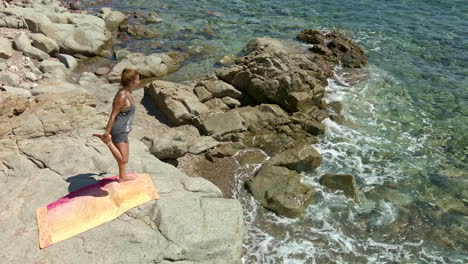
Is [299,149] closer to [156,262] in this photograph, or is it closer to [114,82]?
[156,262]

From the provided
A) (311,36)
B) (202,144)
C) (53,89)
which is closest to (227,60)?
(311,36)

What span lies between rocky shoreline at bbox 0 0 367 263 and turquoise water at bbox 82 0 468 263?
918 mm

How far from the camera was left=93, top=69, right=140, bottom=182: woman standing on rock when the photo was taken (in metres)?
7.18

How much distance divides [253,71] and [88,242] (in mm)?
10928

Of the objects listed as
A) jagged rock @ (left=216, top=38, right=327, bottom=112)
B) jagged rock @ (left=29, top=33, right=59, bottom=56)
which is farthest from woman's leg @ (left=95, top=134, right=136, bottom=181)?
jagged rock @ (left=29, top=33, right=59, bottom=56)

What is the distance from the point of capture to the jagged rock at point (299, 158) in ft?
40.1

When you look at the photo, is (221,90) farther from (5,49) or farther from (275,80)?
(5,49)

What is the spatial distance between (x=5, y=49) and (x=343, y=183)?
15931 mm

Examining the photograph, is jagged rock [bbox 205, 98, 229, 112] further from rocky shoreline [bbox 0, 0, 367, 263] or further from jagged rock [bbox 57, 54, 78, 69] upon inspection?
jagged rock [bbox 57, 54, 78, 69]

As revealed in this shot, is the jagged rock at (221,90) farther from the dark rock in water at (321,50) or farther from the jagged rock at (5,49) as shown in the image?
the jagged rock at (5,49)

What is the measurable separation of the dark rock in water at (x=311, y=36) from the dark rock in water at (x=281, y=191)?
13954mm

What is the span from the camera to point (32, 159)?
8.96m

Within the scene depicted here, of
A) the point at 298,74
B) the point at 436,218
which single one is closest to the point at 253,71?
the point at 298,74

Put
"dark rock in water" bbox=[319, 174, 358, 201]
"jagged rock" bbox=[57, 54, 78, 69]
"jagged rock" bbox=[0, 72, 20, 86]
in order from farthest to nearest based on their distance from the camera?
1. "jagged rock" bbox=[57, 54, 78, 69]
2. "jagged rock" bbox=[0, 72, 20, 86]
3. "dark rock in water" bbox=[319, 174, 358, 201]
